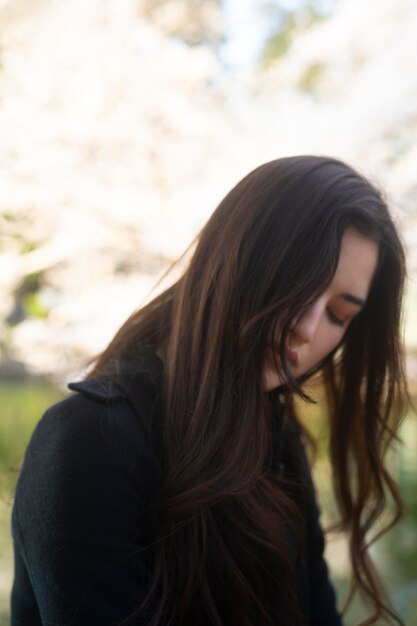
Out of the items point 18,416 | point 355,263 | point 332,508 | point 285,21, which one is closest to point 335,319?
point 355,263

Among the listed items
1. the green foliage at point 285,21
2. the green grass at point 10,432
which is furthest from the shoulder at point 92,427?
the green foliage at point 285,21

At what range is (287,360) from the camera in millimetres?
1314

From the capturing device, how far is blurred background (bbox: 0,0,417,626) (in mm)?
4082

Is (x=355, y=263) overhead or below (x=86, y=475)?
overhead

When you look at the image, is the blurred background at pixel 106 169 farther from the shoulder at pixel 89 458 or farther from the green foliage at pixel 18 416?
the shoulder at pixel 89 458

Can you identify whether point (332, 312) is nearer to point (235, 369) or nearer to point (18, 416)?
point (235, 369)

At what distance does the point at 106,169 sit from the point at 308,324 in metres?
4.03

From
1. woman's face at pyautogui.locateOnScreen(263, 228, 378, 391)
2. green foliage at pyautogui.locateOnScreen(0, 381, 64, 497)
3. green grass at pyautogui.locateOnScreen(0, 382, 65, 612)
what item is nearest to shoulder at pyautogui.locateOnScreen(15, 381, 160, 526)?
woman's face at pyautogui.locateOnScreen(263, 228, 378, 391)

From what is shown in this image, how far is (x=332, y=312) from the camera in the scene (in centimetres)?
144

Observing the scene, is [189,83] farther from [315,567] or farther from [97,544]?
[97,544]

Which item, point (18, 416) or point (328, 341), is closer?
point (328, 341)

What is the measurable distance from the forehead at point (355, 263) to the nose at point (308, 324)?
68mm

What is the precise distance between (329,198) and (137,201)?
3.39 meters

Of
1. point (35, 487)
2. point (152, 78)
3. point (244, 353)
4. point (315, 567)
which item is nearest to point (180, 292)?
point (244, 353)
